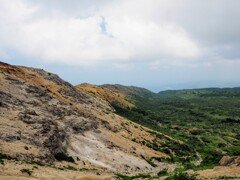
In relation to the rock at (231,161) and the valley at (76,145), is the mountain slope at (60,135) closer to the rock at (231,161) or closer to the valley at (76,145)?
the valley at (76,145)

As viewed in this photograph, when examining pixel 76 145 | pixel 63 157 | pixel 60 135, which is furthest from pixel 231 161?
pixel 60 135

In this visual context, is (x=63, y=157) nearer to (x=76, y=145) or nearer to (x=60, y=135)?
(x=60, y=135)

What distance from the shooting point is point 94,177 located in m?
40.2

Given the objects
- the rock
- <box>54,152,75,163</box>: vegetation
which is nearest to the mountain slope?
<box>54,152,75,163</box>: vegetation

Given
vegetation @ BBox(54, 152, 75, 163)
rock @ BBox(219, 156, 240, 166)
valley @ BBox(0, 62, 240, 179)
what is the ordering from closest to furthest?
1. valley @ BBox(0, 62, 240, 179)
2. rock @ BBox(219, 156, 240, 166)
3. vegetation @ BBox(54, 152, 75, 163)

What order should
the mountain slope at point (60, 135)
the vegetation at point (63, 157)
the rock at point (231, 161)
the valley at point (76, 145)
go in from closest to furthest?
the valley at point (76, 145), the rock at point (231, 161), the mountain slope at point (60, 135), the vegetation at point (63, 157)

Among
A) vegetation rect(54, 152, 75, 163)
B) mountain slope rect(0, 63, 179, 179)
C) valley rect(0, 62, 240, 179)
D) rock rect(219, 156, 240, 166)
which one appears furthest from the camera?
vegetation rect(54, 152, 75, 163)

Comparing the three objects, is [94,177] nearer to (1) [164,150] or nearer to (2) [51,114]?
(2) [51,114]

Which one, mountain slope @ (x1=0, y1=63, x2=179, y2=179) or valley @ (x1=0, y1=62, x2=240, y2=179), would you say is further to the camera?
mountain slope @ (x1=0, y1=63, x2=179, y2=179)

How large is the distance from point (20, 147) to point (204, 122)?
416 feet

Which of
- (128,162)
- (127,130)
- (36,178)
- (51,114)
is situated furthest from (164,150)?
(36,178)

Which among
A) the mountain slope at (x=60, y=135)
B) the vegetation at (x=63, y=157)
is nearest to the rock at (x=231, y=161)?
the mountain slope at (x=60, y=135)

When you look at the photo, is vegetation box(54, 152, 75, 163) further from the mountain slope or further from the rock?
the rock

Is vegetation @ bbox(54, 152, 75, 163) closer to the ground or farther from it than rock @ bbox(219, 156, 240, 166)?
farther from it
